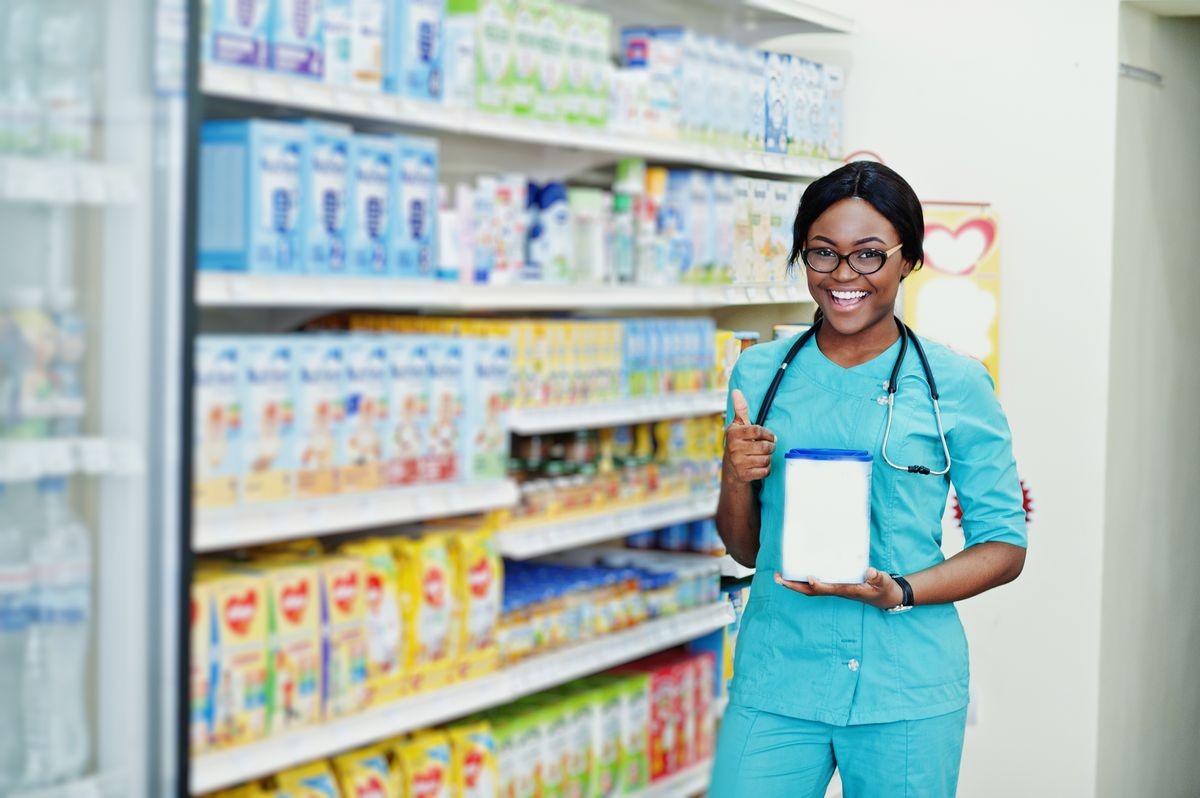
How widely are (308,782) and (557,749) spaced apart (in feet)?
2.53

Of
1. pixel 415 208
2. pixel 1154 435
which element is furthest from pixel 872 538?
pixel 1154 435

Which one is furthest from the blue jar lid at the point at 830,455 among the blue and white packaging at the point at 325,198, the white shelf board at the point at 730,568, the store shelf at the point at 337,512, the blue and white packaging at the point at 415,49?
the white shelf board at the point at 730,568

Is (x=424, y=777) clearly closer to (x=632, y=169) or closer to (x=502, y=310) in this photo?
(x=502, y=310)

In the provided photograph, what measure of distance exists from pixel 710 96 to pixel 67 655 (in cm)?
219

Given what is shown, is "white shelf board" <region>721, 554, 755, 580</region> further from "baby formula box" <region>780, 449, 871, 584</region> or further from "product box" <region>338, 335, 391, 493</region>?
"product box" <region>338, 335, 391, 493</region>

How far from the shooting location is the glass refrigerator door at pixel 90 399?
2.39m

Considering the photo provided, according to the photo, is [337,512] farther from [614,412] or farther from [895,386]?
[895,386]

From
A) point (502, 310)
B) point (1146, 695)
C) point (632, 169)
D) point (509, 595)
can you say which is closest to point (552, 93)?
point (632, 169)

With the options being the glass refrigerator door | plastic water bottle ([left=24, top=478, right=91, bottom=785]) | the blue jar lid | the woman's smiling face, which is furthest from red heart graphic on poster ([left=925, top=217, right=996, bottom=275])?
plastic water bottle ([left=24, top=478, right=91, bottom=785])

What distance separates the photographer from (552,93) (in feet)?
11.0

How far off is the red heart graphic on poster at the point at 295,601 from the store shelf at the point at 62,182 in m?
0.76

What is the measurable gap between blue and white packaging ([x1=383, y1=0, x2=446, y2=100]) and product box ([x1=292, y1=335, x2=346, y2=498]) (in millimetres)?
517

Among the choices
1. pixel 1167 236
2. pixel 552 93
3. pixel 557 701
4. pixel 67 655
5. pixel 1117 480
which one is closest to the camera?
pixel 67 655

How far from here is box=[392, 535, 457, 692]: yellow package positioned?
3.04 meters
